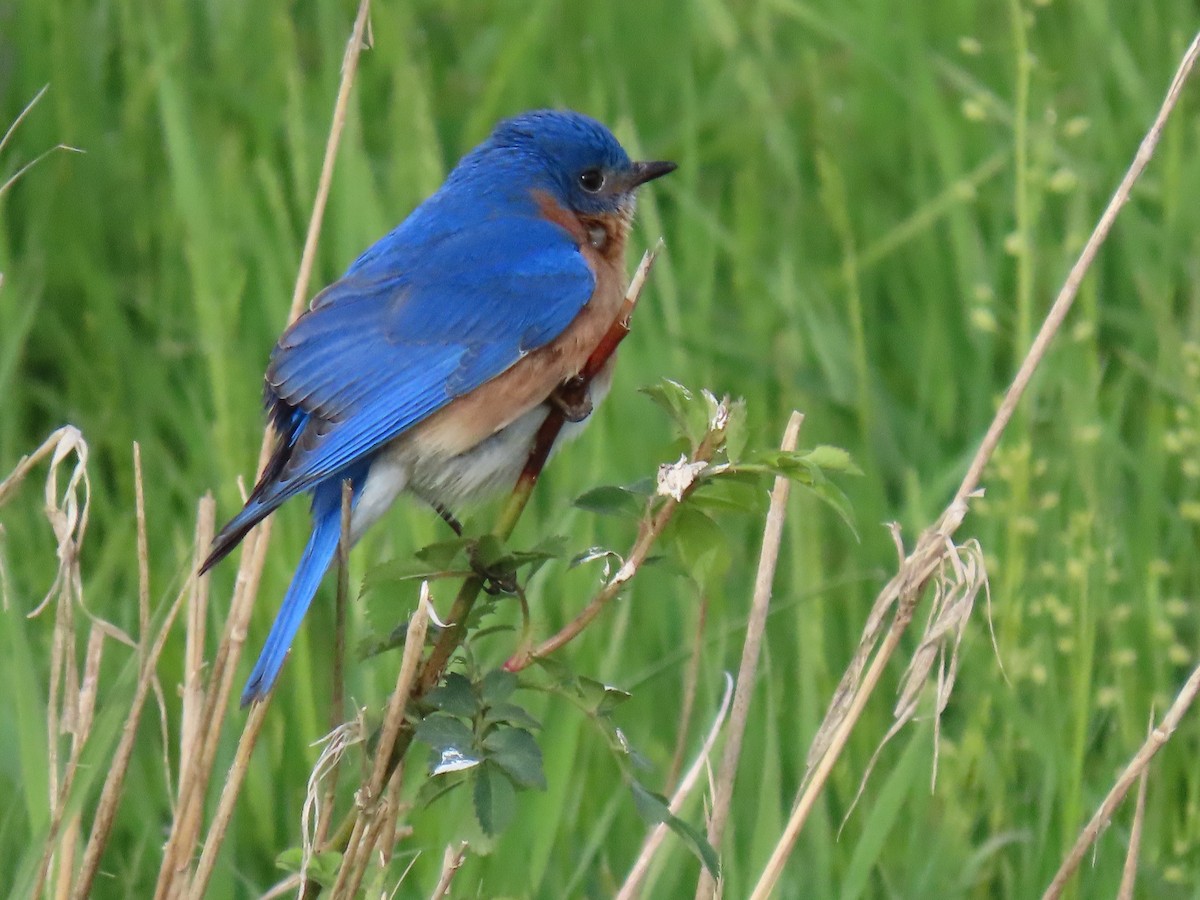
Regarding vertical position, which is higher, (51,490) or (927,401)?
(51,490)

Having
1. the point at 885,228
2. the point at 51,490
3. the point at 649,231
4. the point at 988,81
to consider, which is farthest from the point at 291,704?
the point at 988,81

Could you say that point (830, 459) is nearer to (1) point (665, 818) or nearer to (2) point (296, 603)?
(1) point (665, 818)

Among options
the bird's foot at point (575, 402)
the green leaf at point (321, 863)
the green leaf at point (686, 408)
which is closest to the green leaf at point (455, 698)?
the green leaf at point (321, 863)

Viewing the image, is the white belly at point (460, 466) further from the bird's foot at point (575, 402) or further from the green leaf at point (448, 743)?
the green leaf at point (448, 743)

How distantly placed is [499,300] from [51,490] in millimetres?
1220

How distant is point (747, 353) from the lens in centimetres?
442

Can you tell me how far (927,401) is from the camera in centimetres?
448

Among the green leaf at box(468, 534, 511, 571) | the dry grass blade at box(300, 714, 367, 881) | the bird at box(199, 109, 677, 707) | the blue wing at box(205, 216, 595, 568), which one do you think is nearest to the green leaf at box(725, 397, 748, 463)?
the green leaf at box(468, 534, 511, 571)

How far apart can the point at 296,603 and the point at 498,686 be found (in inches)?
25.0

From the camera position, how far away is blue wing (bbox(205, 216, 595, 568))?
311 cm

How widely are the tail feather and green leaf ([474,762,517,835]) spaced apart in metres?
0.48

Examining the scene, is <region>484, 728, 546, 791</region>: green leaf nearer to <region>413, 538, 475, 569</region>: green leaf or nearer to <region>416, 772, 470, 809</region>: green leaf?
<region>416, 772, 470, 809</region>: green leaf

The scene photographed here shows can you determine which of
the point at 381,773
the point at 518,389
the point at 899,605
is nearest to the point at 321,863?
the point at 381,773

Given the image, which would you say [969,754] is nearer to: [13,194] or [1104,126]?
[1104,126]
